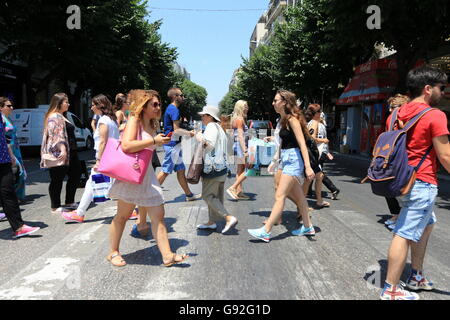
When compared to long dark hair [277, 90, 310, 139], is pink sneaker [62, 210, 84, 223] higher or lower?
lower

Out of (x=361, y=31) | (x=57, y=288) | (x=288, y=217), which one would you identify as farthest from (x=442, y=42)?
(x=57, y=288)

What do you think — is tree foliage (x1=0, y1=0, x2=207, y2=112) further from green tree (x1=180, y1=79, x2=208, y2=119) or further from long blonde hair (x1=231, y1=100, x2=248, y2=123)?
green tree (x1=180, y1=79, x2=208, y2=119)

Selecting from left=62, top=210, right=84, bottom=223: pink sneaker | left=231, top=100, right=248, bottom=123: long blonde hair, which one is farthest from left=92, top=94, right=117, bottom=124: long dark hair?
left=231, top=100, right=248, bottom=123: long blonde hair

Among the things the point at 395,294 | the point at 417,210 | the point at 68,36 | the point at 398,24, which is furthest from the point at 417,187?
the point at 68,36

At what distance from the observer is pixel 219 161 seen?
451cm

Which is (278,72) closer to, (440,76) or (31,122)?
(31,122)

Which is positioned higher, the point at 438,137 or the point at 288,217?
the point at 438,137

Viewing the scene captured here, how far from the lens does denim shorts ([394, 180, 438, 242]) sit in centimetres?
289

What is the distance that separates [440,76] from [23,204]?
21.0ft

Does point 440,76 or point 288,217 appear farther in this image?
point 288,217

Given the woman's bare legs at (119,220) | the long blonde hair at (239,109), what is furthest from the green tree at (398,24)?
the woman's bare legs at (119,220)

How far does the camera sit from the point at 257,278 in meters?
3.40

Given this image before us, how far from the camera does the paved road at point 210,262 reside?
10.2ft

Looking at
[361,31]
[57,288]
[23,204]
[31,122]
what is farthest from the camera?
[31,122]
